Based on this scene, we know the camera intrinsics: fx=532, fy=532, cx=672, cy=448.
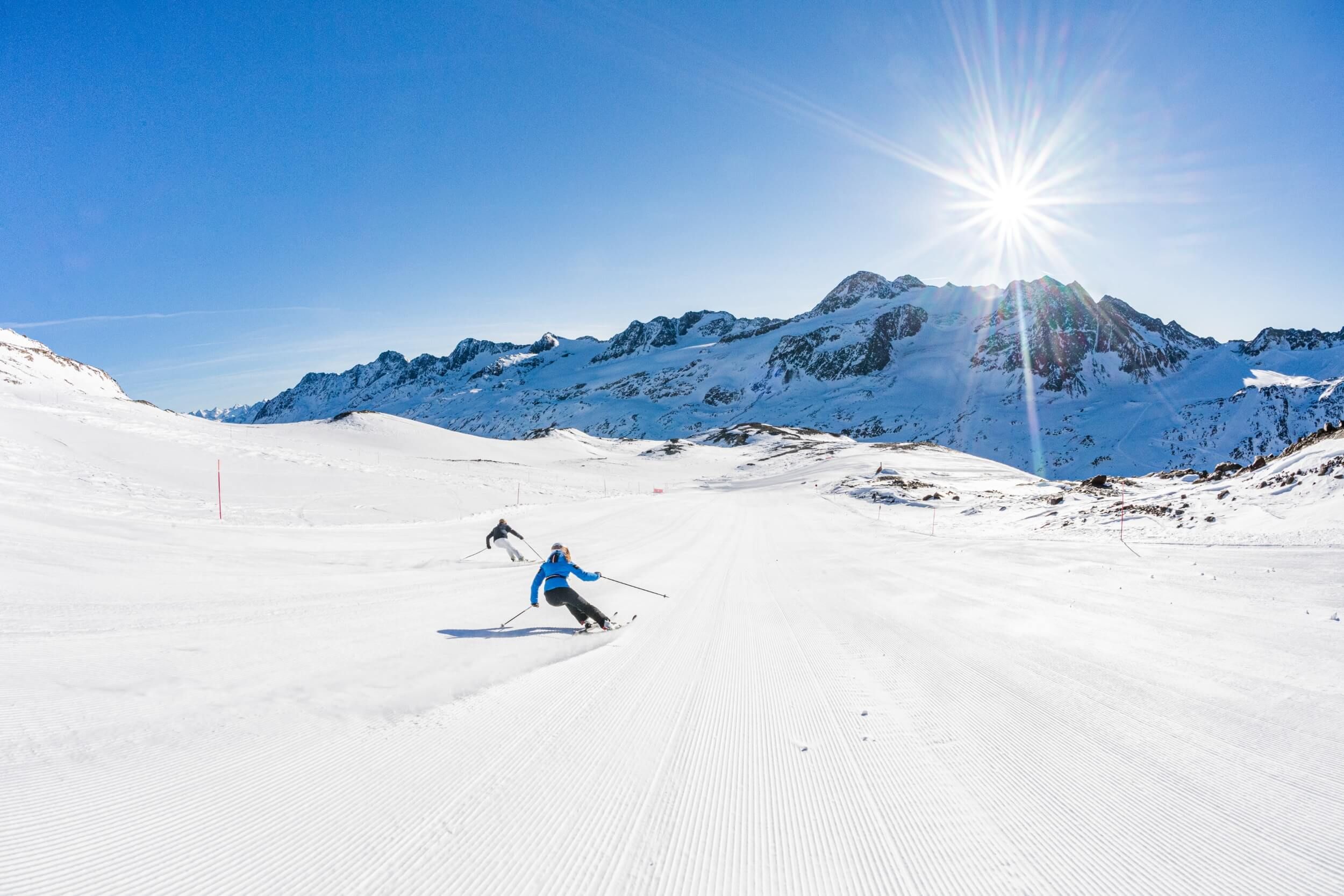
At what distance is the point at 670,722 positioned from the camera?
4.30m

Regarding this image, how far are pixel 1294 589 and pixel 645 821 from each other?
9.15 metres

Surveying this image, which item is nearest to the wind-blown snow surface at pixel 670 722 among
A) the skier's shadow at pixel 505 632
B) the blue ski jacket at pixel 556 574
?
the skier's shadow at pixel 505 632

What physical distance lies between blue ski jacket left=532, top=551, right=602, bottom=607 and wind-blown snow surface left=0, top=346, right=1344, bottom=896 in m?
0.65

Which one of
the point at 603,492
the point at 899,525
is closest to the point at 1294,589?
the point at 899,525

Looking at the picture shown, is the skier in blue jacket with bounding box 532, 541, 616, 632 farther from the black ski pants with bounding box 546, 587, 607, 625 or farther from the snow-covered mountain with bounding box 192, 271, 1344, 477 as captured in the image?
the snow-covered mountain with bounding box 192, 271, 1344, 477

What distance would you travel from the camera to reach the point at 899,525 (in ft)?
72.9

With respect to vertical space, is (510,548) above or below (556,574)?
below

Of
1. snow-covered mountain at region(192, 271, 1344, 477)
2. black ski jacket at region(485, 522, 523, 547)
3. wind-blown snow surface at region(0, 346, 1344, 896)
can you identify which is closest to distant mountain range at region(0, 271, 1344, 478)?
snow-covered mountain at region(192, 271, 1344, 477)

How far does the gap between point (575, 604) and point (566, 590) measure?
8.9 inches

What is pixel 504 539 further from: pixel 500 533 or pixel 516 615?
pixel 516 615

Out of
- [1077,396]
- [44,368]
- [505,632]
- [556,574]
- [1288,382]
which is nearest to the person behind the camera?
[505,632]

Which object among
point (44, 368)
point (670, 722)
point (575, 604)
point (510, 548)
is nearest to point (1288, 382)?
point (510, 548)

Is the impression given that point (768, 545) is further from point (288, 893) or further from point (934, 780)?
point (288, 893)

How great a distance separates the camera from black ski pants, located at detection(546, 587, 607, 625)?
7031 mm
